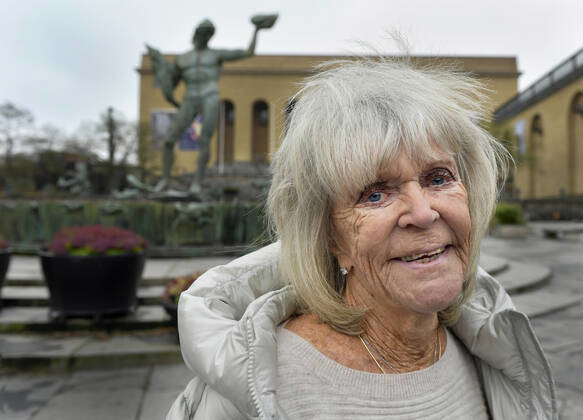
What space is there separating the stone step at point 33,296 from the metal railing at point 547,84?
23.9 meters

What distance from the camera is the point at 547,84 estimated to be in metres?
27.9

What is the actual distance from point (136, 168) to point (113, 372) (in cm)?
2823

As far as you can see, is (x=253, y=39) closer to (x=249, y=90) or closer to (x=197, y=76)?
(x=197, y=76)

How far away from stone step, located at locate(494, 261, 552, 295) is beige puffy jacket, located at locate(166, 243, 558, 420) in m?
5.41

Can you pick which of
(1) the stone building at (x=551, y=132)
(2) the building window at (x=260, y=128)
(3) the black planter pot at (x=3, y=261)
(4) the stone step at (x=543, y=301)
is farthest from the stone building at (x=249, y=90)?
(3) the black planter pot at (x=3, y=261)

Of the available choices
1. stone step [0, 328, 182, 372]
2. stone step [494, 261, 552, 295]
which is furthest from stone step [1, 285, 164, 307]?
stone step [494, 261, 552, 295]

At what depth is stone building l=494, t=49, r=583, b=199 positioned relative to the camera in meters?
25.2

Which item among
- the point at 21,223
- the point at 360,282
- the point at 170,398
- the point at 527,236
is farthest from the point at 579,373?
the point at 527,236

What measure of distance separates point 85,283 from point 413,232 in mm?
3870

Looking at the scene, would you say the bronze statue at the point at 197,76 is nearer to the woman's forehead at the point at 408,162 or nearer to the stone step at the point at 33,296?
the stone step at the point at 33,296

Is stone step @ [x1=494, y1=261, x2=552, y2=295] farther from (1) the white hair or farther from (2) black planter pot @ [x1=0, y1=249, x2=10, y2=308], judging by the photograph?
(2) black planter pot @ [x1=0, y1=249, x2=10, y2=308]

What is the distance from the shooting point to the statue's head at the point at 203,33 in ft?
27.8

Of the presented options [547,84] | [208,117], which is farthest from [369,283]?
Result: [547,84]

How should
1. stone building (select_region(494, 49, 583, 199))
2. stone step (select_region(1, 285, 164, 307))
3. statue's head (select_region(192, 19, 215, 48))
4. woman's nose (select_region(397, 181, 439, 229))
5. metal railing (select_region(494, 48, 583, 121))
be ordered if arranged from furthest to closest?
1. stone building (select_region(494, 49, 583, 199))
2. metal railing (select_region(494, 48, 583, 121))
3. statue's head (select_region(192, 19, 215, 48))
4. stone step (select_region(1, 285, 164, 307))
5. woman's nose (select_region(397, 181, 439, 229))
